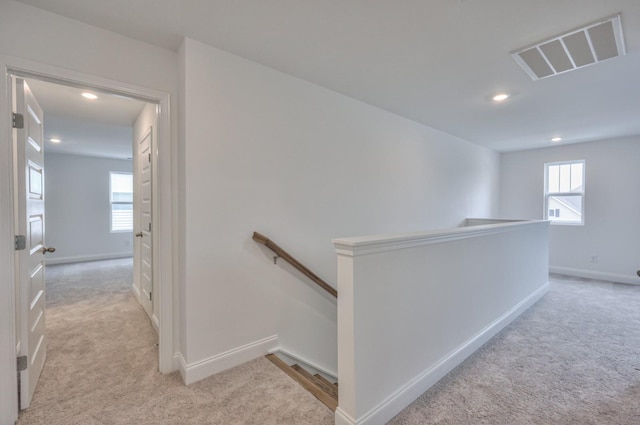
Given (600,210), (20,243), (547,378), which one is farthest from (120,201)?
(600,210)

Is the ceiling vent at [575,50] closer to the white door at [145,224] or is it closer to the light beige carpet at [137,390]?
the light beige carpet at [137,390]

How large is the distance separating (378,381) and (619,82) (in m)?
3.34

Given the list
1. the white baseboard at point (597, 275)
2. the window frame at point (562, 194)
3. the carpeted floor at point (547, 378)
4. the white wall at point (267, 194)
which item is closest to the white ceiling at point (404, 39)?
the white wall at point (267, 194)

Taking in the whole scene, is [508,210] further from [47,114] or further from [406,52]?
[47,114]

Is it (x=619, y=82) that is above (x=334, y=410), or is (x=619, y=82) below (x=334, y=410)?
above

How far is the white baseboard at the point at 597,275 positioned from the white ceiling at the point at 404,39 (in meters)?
2.93

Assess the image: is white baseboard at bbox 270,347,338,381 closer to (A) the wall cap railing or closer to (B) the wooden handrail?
(B) the wooden handrail

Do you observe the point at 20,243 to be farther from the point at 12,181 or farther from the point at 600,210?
the point at 600,210

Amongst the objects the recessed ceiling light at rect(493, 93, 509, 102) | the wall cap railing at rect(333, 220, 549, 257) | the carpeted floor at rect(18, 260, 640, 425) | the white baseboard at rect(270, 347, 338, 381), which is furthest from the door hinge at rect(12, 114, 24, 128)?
the recessed ceiling light at rect(493, 93, 509, 102)

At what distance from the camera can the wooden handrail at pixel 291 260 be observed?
7.29 feet

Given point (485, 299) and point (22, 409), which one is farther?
point (485, 299)

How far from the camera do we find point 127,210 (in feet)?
23.1

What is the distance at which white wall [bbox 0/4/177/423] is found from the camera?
1533 mm

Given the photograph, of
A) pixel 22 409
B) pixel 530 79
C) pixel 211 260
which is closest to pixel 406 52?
pixel 530 79
